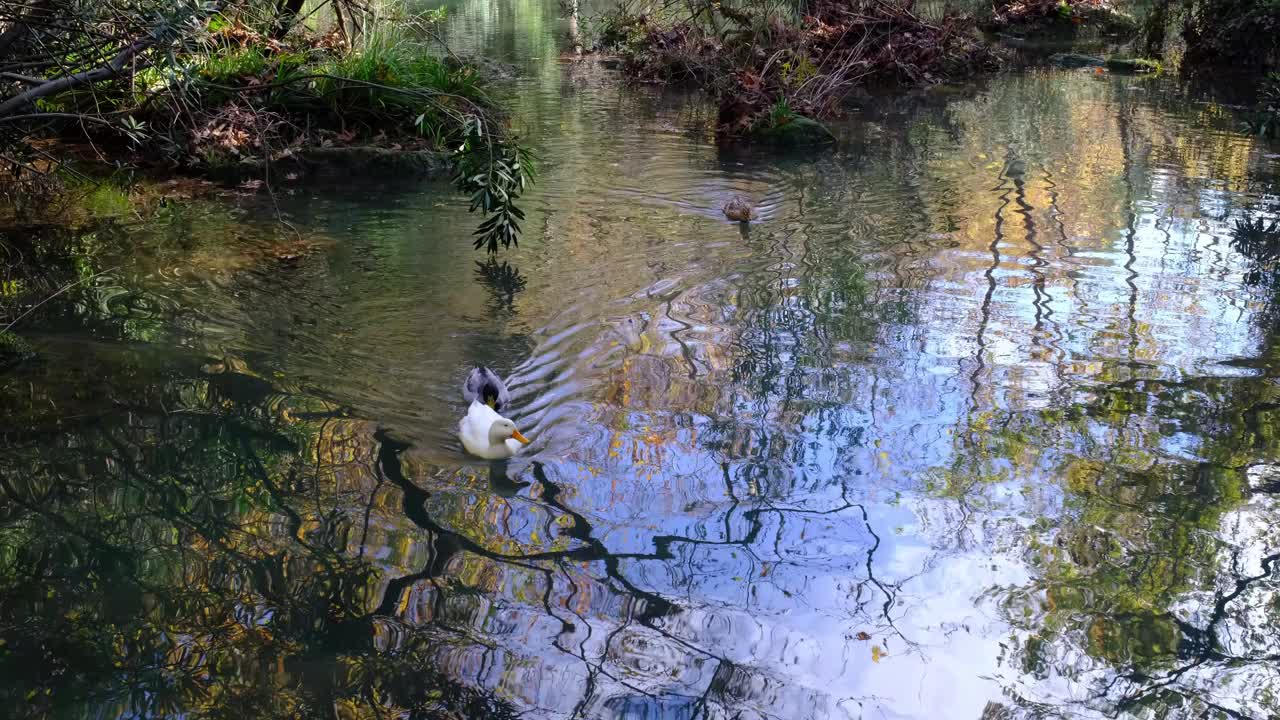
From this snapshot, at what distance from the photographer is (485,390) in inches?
209

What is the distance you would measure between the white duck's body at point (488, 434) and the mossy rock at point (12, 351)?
2.83 meters

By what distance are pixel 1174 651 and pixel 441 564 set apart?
2.76 m

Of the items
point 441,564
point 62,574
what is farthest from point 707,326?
point 62,574

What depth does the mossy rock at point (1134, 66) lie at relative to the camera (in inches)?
742

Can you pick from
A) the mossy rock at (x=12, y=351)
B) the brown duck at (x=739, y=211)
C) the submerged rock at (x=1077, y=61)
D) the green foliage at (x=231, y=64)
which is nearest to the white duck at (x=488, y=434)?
the mossy rock at (x=12, y=351)

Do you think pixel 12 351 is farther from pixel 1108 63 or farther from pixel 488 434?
pixel 1108 63

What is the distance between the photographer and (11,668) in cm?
351

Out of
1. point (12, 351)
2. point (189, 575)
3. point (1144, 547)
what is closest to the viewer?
point (189, 575)

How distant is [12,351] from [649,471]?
12.6 ft

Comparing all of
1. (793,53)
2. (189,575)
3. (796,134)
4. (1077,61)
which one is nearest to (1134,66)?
(1077,61)

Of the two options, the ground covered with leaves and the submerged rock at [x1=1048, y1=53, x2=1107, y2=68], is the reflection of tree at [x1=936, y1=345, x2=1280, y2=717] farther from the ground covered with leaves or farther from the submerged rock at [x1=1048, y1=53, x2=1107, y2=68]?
the submerged rock at [x1=1048, y1=53, x2=1107, y2=68]

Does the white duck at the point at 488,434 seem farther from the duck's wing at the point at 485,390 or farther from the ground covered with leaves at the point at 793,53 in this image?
the ground covered with leaves at the point at 793,53

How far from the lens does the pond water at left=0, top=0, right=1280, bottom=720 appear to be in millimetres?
3605

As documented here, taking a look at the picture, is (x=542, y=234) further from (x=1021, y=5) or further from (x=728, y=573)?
(x=1021, y=5)
